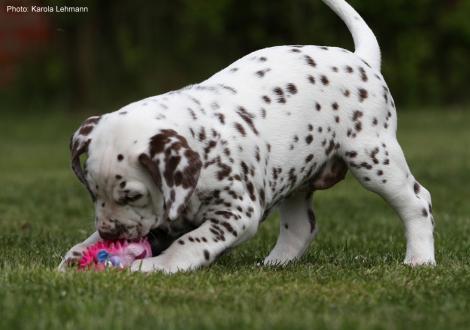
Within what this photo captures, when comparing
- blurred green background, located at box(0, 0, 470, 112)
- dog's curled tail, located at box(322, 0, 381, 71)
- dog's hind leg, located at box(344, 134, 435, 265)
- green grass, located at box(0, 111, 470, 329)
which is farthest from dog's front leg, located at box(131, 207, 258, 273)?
blurred green background, located at box(0, 0, 470, 112)

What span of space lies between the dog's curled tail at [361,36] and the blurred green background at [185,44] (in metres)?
18.5

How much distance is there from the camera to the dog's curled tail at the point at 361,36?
7.00 metres

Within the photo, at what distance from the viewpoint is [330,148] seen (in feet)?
21.0

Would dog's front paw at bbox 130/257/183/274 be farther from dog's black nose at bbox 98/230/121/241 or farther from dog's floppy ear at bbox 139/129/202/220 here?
dog's floppy ear at bbox 139/129/202/220

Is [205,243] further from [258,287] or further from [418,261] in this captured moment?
[418,261]

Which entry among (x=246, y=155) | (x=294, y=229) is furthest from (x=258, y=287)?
(x=294, y=229)

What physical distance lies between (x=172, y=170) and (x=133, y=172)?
0.21 meters

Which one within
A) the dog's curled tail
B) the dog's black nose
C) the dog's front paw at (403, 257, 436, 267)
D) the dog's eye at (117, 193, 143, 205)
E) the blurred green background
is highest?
the dog's curled tail

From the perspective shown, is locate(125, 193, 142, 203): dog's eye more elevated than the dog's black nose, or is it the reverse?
locate(125, 193, 142, 203): dog's eye

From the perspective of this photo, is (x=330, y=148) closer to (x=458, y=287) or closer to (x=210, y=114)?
(x=210, y=114)

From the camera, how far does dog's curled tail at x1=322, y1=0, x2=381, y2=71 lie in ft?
23.0

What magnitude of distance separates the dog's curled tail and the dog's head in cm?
198

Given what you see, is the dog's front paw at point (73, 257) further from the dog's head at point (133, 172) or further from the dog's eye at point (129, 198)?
the dog's eye at point (129, 198)

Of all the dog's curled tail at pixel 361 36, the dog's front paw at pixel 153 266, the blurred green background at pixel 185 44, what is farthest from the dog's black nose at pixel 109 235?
the blurred green background at pixel 185 44
